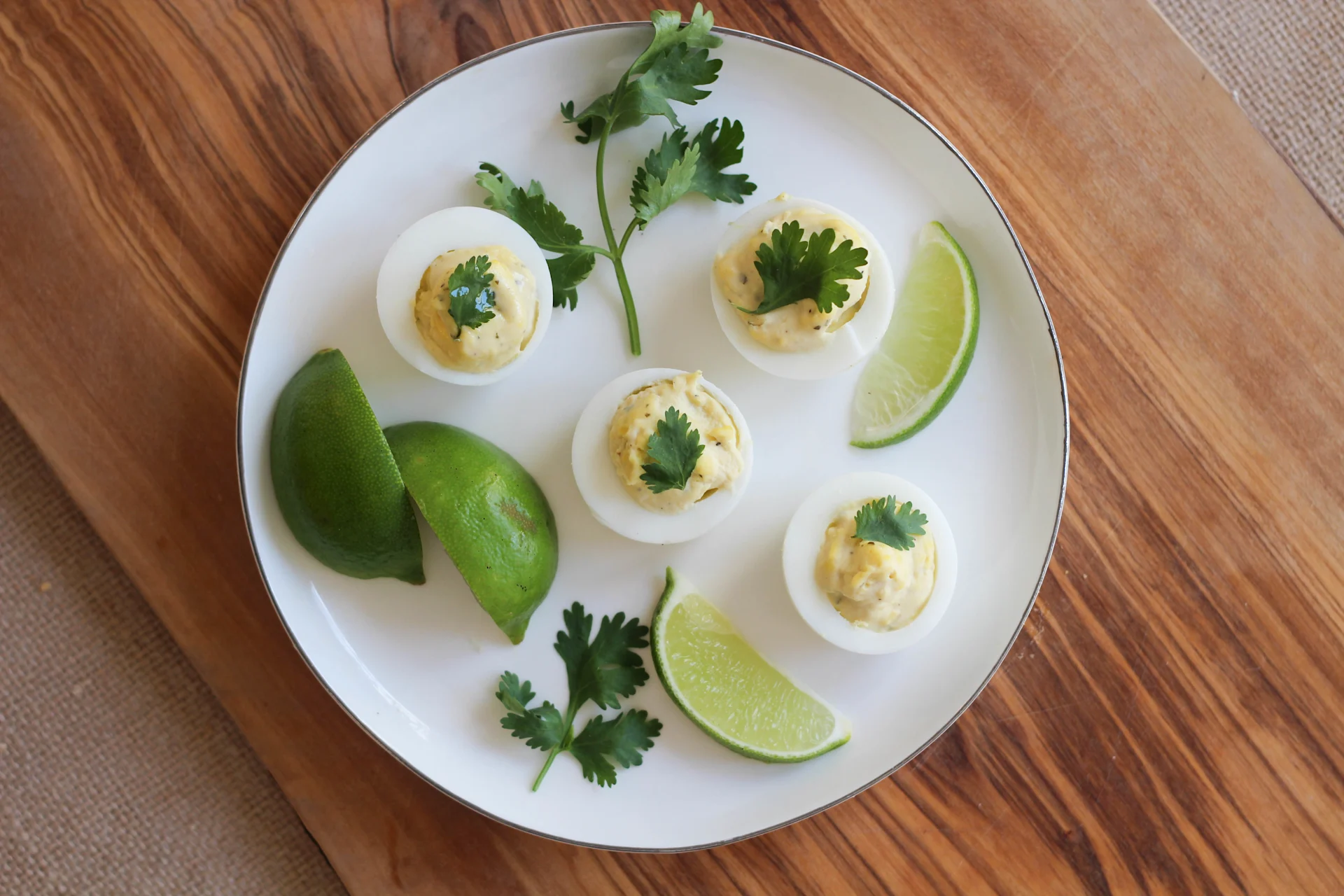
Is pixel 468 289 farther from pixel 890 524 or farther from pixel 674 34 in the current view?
pixel 890 524

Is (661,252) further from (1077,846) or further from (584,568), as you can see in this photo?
(1077,846)

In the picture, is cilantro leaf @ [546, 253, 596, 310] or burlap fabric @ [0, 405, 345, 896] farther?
burlap fabric @ [0, 405, 345, 896]

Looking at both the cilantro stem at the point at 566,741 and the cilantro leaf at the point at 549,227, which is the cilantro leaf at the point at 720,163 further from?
the cilantro stem at the point at 566,741

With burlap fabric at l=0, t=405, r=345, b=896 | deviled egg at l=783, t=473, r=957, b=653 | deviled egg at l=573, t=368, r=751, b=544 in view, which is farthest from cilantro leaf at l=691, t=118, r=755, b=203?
burlap fabric at l=0, t=405, r=345, b=896

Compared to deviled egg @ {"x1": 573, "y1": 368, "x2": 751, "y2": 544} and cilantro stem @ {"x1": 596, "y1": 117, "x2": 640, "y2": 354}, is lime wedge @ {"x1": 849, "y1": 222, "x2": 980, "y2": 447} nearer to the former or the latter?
deviled egg @ {"x1": 573, "y1": 368, "x2": 751, "y2": 544}

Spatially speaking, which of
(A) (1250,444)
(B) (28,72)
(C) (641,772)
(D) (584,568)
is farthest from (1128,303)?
(B) (28,72)

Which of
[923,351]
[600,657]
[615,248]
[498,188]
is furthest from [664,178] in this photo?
[600,657]

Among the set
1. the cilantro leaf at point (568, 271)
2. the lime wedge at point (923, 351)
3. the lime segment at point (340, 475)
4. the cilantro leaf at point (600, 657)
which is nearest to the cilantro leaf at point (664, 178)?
the cilantro leaf at point (568, 271)
